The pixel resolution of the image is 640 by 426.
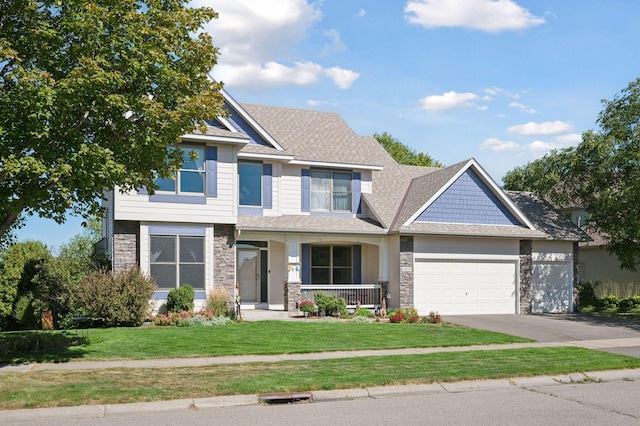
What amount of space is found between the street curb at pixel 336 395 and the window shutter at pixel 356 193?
14.9 meters

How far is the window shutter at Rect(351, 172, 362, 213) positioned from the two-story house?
1.8 inches

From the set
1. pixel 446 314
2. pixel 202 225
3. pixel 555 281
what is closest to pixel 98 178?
pixel 202 225

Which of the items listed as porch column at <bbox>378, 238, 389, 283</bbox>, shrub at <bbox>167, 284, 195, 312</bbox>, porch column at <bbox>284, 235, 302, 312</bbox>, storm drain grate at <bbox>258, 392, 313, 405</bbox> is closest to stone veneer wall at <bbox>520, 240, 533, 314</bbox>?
porch column at <bbox>378, 238, 389, 283</bbox>

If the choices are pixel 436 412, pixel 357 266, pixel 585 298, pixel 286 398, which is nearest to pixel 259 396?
pixel 286 398

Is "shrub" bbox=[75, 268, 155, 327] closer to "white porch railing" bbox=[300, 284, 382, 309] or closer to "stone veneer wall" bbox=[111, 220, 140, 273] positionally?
"stone veneer wall" bbox=[111, 220, 140, 273]

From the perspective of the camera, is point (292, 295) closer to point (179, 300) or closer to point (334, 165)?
point (179, 300)

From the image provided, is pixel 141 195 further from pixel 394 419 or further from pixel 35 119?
pixel 394 419

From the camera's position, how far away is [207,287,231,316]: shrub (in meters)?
21.1

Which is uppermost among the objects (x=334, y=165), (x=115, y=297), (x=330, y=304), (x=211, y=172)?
(x=334, y=165)

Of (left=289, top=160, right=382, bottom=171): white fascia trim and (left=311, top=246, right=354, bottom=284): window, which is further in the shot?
(left=311, top=246, right=354, bottom=284): window

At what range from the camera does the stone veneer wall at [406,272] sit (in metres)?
24.0

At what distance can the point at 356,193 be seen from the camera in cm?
2655

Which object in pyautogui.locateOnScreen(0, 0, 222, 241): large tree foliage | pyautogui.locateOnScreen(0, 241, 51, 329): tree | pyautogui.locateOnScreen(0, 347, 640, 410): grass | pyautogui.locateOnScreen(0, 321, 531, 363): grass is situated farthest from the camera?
pyautogui.locateOnScreen(0, 241, 51, 329): tree

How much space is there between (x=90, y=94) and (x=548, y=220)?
877 inches
